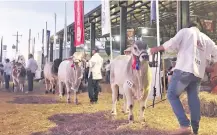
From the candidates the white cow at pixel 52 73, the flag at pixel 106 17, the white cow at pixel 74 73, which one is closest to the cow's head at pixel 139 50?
the white cow at pixel 74 73

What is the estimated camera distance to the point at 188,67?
5371 mm

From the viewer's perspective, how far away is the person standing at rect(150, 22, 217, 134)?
539 cm

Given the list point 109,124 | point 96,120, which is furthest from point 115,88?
point 109,124

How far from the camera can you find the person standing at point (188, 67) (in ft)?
17.7

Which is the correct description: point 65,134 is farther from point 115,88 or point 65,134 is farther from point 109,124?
point 115,88

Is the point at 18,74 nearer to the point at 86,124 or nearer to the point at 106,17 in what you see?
the point at 106,17

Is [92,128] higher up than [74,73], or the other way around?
[74,73]

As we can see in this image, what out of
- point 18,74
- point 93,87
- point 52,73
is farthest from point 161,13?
point 93,87

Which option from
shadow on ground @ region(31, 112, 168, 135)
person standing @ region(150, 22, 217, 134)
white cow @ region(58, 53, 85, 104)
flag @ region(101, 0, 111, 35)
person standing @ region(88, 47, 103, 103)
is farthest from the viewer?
flag @ region(101, 0, 111, 35)

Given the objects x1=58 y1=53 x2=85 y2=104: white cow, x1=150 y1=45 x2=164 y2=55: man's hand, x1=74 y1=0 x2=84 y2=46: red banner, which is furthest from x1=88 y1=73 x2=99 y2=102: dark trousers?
x1=150 y1=45 x2=164 y2=55: man's hand

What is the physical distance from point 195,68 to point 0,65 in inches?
951

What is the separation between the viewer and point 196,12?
23188mm

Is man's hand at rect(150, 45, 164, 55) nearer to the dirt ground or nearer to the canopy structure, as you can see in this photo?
the dirt ground

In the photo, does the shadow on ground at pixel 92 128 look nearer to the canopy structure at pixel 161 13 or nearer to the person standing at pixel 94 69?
the person standing at pixel 94 69
